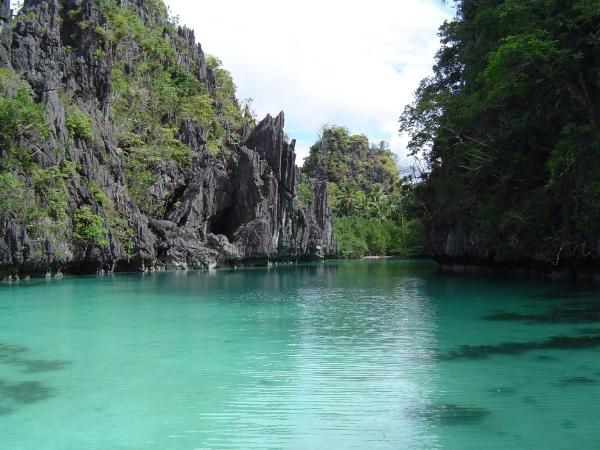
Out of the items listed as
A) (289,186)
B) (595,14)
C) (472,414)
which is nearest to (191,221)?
(289,186)

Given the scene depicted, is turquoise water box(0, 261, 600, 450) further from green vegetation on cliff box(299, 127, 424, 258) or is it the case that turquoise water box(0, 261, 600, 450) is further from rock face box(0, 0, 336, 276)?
green vegetation on cliff box(299, 127, 424, 258)

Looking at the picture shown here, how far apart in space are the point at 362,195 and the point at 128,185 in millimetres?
50767

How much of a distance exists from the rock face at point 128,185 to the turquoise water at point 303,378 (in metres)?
15.3

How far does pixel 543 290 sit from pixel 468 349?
39.5ft

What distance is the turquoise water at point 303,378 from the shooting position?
19.4 ft

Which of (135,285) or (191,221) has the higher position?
(191,221)

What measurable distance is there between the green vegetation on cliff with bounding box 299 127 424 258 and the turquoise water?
44.2m

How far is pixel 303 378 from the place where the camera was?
8.21 metres

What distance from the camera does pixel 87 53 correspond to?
1542 inches

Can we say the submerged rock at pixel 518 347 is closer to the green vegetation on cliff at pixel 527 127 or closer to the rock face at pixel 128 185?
the green vegetation on cliff at pixel 527 127

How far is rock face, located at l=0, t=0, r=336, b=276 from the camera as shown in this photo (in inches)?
1186

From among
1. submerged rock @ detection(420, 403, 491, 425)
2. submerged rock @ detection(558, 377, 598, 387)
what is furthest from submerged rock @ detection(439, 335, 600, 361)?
submerged rock @ detection(420, 403, 491, 425)

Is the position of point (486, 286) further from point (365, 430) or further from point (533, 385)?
point (365, 430)

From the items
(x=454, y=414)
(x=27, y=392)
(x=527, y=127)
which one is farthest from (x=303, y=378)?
(x=527, y=127)
